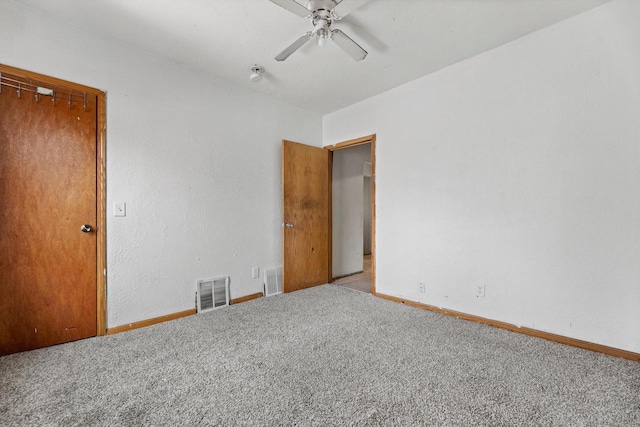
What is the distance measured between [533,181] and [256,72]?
2.80 m

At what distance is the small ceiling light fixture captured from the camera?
278 cm

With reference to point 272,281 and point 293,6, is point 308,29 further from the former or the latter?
point 272,281

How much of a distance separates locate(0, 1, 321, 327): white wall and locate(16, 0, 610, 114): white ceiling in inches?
7.2

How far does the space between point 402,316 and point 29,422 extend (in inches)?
105

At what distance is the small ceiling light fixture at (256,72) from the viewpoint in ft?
9.11

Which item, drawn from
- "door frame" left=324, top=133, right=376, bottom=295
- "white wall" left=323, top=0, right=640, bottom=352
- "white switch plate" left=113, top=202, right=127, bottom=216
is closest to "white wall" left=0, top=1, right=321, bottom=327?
"white switch plate" left=113, top=202, right=127, bottom=216

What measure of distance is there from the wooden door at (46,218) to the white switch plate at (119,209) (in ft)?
0.47

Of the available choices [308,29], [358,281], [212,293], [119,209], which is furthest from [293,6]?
[358,281]

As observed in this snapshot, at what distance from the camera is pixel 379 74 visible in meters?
2.92

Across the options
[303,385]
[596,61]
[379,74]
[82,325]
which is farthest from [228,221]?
[596,61]

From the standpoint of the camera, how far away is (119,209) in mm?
2383

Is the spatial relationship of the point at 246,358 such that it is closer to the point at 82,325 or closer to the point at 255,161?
the point at 82,325

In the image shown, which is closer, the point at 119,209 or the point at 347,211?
the point at 119,209

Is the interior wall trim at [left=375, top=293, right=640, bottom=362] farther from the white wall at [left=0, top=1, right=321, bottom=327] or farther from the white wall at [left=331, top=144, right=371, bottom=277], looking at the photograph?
the white wall at [left=0, top=1, right=321, bottom=327]
